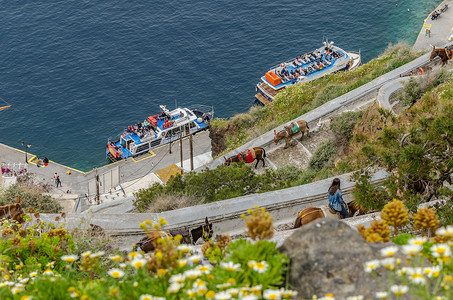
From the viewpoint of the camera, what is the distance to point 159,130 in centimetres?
5747

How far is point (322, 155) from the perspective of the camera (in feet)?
81.6

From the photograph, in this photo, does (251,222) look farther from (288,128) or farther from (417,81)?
(417,81)

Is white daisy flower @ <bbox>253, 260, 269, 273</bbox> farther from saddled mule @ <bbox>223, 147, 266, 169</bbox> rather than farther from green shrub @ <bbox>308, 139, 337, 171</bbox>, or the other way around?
saddled mule @ <bbox>223, 147, 266, 169</bbox>

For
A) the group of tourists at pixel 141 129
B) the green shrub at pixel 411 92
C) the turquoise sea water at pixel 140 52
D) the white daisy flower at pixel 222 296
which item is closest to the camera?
the white daisy flower at pixel 222 296

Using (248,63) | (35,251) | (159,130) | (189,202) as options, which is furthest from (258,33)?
(35,251)

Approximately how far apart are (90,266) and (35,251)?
149 inches

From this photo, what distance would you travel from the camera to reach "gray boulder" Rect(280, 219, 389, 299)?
6758 mm

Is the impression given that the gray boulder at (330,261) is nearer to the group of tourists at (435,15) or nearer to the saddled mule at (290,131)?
the saddled mule at (290,131)

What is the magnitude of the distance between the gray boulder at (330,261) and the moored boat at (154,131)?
48.5 metres

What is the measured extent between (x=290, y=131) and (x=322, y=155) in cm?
297

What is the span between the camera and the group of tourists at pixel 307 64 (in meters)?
59.8

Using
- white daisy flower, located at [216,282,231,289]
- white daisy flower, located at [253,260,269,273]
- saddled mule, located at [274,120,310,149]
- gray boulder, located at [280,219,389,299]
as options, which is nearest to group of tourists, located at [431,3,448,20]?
saddled mule, located at [274,120,310,149]

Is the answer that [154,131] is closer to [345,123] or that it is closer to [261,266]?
[345,123]

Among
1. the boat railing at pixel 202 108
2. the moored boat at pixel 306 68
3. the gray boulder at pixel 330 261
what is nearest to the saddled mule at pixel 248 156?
the gray boulder at pixel 330 261
